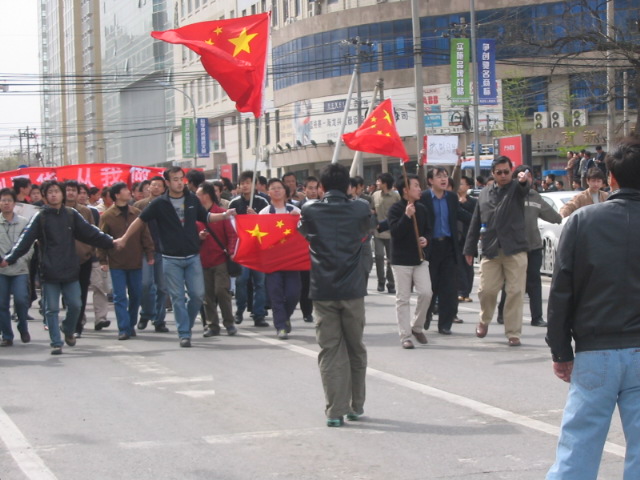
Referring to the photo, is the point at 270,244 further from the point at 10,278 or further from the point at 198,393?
the point at 198,393

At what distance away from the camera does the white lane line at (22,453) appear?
6.07 meters

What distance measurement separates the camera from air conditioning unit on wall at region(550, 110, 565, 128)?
178ft

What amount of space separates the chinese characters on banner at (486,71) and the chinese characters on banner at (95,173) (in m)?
22.5

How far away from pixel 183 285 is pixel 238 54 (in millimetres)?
3198

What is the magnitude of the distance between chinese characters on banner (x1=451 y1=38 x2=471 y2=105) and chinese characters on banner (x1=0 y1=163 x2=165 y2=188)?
21.6 meters

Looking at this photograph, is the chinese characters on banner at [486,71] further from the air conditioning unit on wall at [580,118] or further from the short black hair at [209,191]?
the short black hair at [209,191]

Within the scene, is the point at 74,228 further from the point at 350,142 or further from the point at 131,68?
the point at 131,68

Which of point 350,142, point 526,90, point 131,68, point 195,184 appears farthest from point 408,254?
point 131,68

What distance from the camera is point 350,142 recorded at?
528 inches

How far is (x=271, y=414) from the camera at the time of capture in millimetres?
7605

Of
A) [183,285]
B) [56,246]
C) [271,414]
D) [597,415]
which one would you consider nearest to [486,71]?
[183,285]

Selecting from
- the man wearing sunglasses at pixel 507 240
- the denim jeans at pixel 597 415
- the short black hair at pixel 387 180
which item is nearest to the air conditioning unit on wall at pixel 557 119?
the short black hair at pixel 387 180

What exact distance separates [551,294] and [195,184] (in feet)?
31.0

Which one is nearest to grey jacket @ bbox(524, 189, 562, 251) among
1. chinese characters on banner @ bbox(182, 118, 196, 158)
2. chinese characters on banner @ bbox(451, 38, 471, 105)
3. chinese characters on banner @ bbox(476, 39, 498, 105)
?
chinese characters on banner @ bbox(451, 38, 471, 105)
